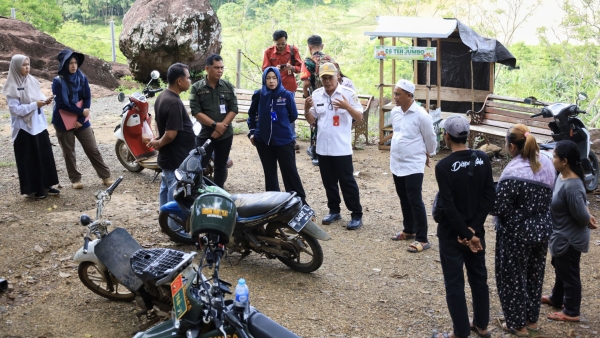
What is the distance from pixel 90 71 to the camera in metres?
15.8

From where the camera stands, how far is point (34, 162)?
7109 millimetres

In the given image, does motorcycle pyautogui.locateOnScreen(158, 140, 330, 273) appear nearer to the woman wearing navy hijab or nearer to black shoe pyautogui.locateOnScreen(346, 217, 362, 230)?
the woman wearing navy hijab

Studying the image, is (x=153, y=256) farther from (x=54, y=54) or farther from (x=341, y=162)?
(x=54, y=54)

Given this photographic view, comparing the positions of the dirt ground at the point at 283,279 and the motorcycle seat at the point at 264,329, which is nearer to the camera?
the motorcycle seat at the point at 264,329

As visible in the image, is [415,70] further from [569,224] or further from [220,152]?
[569,224]

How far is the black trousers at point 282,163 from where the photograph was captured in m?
6.57

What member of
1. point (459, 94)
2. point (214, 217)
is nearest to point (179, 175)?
point (214, 217)

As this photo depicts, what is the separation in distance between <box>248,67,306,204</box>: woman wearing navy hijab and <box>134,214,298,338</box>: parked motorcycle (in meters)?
2.95

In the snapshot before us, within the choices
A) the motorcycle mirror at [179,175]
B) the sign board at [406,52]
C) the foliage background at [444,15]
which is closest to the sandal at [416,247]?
the motorcycle mirror at [179,175]

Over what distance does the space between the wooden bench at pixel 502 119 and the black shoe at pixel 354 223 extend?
13.2ft

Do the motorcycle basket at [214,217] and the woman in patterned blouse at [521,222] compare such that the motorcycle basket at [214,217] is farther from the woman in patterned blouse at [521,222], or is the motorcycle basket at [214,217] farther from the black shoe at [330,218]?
the black shoe at [330,218]

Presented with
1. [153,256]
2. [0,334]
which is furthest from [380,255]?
[0,334]

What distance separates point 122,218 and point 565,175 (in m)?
4.36

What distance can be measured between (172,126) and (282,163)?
4.48ft
